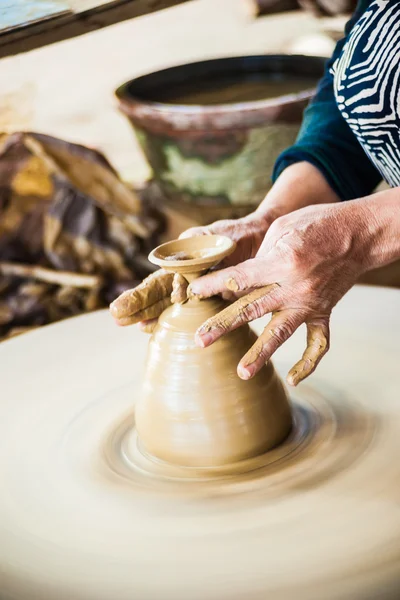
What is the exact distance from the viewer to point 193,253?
3.98ft

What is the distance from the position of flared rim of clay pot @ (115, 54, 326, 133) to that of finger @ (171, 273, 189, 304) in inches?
61.3

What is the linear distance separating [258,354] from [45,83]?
316cm

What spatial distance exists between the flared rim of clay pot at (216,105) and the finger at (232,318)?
1624 mm

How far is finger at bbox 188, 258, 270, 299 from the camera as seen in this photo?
44.1 inches

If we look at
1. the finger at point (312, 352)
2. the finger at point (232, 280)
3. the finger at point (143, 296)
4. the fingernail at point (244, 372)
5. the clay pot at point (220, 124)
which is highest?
the finger at point (232, 280)

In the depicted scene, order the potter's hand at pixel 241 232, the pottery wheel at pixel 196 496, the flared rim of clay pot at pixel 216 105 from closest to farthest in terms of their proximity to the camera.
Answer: the pottery wheel at pixel 196 496 < the potter's hand at pixel 241 232 < the flared rim of clay pot at pixel 216 105

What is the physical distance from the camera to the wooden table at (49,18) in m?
1.23

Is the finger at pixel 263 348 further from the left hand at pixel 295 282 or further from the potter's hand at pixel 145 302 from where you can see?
the potter's hand at pixel 145 302

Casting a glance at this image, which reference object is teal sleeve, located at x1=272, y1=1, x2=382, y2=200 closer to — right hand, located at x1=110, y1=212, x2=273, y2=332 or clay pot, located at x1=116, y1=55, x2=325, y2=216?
right hand, located at x1=110, y1=212, x2=273, y2=332

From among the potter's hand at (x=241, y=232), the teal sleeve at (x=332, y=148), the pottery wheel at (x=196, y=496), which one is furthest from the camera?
the teal sleeve at (x=332, y=148)

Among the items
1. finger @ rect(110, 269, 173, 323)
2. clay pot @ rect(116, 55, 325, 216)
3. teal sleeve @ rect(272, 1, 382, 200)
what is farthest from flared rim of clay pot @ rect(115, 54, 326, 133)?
finger @ rect(110, 269, 173, 323)

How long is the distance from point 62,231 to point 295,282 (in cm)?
211

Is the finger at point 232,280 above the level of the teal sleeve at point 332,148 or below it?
above

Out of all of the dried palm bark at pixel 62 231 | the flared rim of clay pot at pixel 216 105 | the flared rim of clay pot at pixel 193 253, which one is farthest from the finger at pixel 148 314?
the dried palm bark at pixel 62 231
